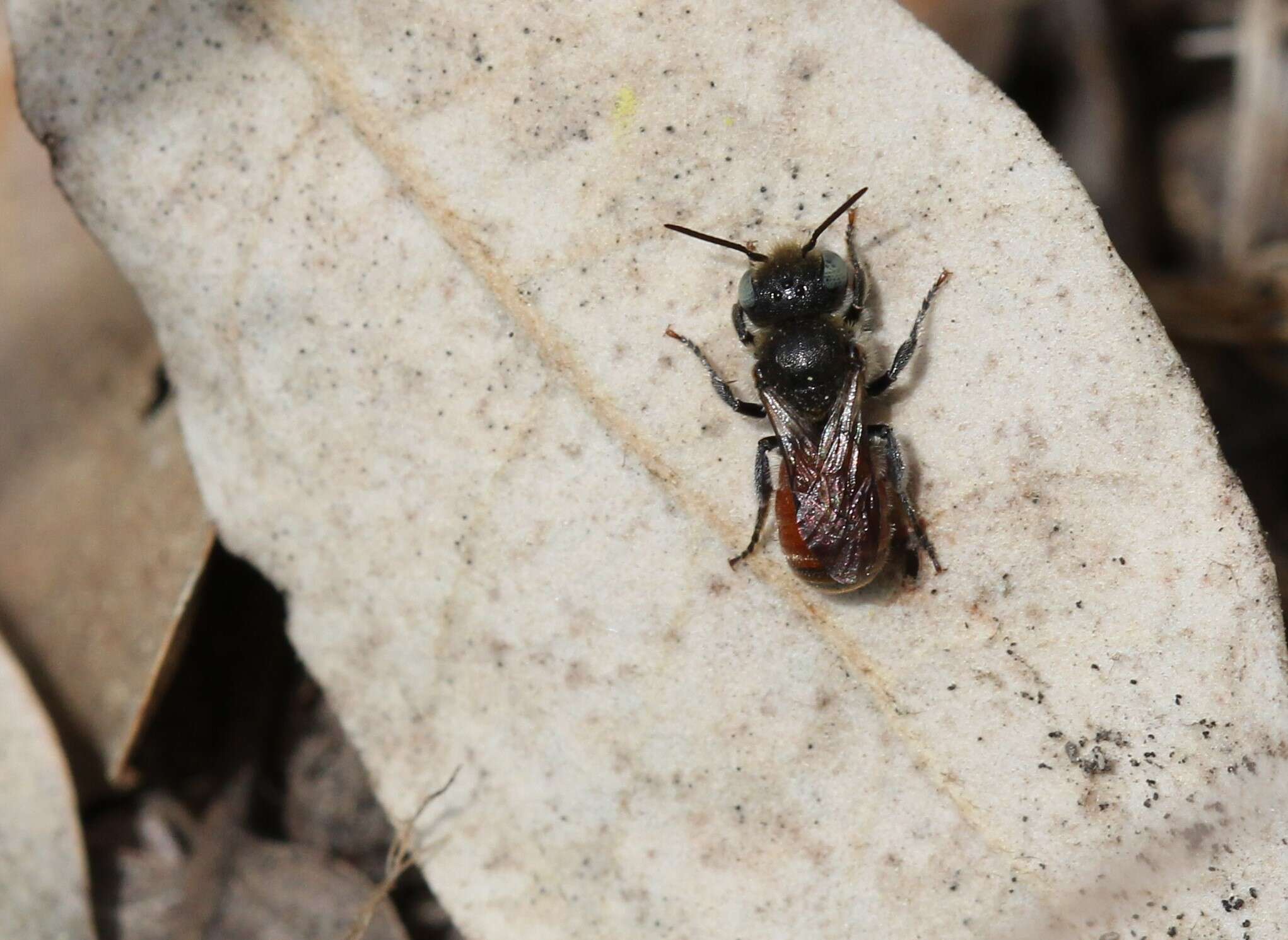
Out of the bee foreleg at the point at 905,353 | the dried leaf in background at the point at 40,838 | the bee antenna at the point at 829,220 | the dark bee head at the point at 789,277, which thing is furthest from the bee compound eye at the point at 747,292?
the dried leaf in background at the point at 40,838

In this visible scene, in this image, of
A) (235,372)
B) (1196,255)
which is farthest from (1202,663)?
(1196,255)

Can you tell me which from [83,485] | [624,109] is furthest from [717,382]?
[83,485]

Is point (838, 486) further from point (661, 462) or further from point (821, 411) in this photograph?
point (661, 462)

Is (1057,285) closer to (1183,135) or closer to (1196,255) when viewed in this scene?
(1196,255)

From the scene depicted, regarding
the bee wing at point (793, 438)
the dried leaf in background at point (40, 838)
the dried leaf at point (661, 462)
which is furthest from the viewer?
the dried leaf in background at point (40, 838)

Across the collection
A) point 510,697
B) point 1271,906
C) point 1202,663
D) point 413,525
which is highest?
point 413,525

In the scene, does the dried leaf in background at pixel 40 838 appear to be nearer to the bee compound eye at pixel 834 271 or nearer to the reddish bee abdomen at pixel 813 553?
the reddish bee abdomen at pixel 813 553
